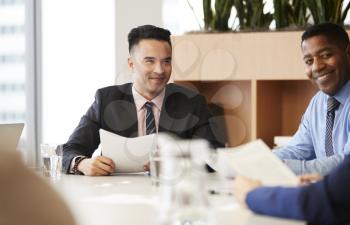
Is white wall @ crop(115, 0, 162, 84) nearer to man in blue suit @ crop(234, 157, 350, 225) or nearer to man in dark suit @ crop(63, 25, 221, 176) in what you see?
man in dark suit @ crop(63, 25, 221, 176)

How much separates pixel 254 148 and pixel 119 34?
3185mm

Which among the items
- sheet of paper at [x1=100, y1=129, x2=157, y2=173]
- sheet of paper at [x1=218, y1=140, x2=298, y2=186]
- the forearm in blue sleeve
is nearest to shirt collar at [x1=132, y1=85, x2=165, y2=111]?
sheet of paper at [x1=100, y1=129, x2=157, y2=173]

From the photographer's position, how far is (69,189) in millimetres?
2379

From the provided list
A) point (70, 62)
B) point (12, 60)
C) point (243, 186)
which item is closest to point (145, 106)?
point (243, 186)

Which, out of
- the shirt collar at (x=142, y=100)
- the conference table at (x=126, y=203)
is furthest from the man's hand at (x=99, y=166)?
the shirt collar at (x=142, y=100)

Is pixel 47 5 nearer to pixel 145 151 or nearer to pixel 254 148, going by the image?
pixel 145 151

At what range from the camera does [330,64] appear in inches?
135

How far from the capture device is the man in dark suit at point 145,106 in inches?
130

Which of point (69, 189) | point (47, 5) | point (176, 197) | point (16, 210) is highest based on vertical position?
point (47, 5)

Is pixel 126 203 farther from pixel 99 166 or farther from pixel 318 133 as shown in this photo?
pixel 318 133

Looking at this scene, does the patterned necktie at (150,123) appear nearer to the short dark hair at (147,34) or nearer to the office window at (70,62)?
the short dark hair at (147,34)

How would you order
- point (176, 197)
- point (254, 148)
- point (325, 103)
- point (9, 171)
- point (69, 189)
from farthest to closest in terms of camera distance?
point (325, 103) → point (69, 189) → point (254, 148) → point (176, 197) → point (9, 171)

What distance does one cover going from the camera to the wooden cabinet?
13.3ft

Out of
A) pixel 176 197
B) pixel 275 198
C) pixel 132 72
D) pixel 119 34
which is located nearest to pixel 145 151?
pixel 132 72
